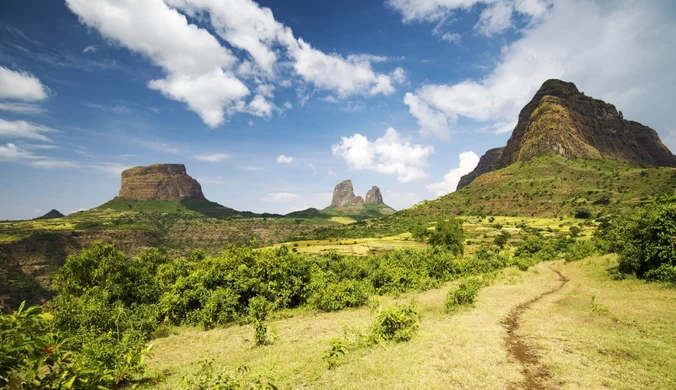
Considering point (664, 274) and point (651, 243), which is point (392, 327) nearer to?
point (664, 274)

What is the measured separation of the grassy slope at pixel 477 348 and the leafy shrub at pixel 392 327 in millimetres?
588

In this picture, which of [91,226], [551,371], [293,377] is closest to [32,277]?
[91,226]

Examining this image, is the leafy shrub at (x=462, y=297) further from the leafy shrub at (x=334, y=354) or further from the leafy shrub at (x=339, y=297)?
the leafy shrub at (x=334, y=354)

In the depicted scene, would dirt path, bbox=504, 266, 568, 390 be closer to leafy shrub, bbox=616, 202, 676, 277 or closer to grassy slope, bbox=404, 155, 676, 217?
leafy shrub, bbox=616, 202, 676, 277

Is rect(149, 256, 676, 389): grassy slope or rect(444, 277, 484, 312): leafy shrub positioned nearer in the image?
rect(149, 256, 676, 389): grassy slope

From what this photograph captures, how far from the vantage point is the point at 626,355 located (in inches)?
489

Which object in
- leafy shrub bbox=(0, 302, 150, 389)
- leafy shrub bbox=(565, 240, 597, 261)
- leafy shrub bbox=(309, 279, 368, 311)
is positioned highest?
leafy shrub bbox=(0, 302, 150, 389)

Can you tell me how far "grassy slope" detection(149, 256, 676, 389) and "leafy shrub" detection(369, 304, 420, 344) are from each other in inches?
23.2

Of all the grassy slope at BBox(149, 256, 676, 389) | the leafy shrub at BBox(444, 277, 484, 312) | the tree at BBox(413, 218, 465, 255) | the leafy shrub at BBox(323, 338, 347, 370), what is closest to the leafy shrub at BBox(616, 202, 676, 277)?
the grassy slope at BBox(149, 256, 676, 389)

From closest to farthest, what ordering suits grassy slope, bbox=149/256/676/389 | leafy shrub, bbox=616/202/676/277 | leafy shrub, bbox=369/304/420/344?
grassy slope, bbox=149/256/676/389 → leafy shrub, bbox=369/304/420/344 → leafy shrub, bbox=616/202/676/277

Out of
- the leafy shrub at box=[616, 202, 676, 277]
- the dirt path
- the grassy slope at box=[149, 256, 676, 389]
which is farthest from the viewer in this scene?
the leafy shrub at box=[616, 202, 676, 277]

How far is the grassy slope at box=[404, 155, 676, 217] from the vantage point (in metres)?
130

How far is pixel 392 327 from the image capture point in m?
16.2

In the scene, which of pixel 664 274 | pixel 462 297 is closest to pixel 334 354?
A: pixel 462 297
